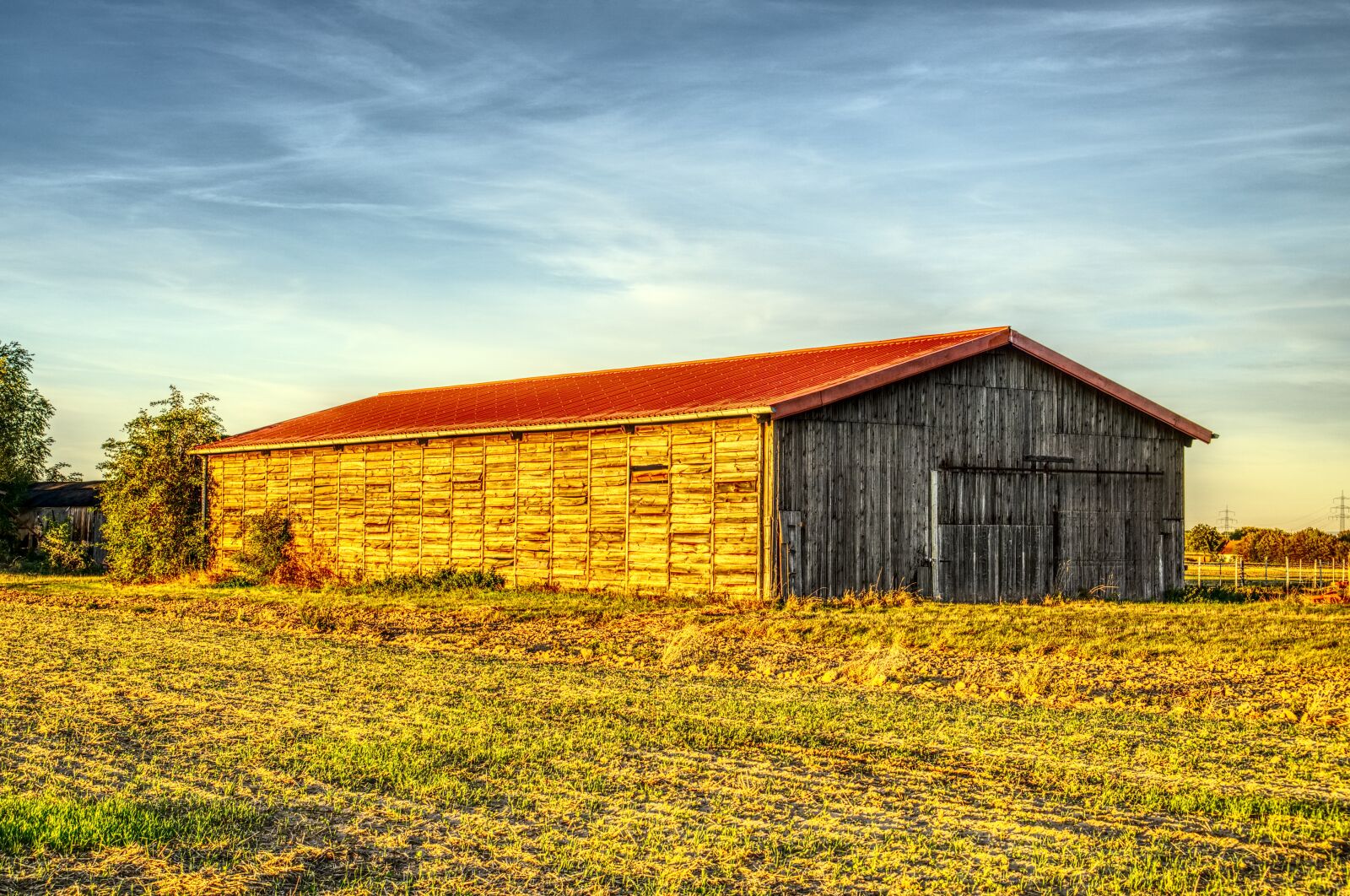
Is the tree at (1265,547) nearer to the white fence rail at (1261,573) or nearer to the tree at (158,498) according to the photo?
the white fence rail at (1261,573)

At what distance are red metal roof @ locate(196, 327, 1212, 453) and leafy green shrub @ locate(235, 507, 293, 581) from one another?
203 cm

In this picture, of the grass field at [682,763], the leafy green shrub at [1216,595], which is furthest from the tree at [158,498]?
the leafy green shrub at [1216,595]

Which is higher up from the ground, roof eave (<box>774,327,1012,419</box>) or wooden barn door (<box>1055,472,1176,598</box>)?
roof eave (<box>774,327,1012,419</box>)

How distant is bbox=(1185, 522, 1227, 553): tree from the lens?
61.3 m

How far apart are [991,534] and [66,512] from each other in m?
35.5

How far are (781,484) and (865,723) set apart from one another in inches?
477

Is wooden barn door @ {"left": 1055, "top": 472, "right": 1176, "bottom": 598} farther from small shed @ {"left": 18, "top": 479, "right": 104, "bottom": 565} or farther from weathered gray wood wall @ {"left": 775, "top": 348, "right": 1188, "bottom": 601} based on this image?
small shed @ {"left": 18, "top": 479, "right": 104, "bottom": 565}

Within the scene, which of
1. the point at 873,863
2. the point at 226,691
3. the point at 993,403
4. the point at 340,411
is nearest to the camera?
the point at 873,863

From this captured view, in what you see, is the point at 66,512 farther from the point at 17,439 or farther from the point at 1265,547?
the point at 1265,547

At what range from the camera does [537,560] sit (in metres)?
26.7

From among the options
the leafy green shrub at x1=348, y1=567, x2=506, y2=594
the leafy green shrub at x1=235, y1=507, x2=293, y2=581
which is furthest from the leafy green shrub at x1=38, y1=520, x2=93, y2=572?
the leafy green shrub at x1=348, y1=567, x2=506, y2=594

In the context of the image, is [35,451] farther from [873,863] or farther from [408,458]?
[873,863]

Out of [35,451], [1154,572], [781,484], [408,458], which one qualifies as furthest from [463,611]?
[35,451]

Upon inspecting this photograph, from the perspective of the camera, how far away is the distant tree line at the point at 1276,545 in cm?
5378
